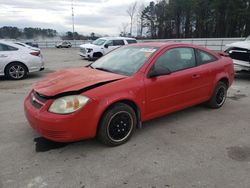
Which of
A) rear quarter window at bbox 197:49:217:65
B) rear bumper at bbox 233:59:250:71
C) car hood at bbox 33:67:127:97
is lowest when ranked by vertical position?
rear bumper at bbox 233:59:250:71

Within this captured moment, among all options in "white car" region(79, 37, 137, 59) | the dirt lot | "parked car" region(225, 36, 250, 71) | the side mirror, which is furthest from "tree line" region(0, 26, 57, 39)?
the side mirror

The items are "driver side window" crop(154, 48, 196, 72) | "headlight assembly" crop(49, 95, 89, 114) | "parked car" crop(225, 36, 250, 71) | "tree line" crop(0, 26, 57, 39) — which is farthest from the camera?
"tree line" crop(0, 26, 57, 39)

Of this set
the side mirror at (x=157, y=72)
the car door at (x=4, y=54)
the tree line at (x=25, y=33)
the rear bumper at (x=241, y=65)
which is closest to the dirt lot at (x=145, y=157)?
the side mirror at (x=157, y=72)

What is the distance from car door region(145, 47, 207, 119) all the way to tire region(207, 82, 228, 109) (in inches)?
20.2

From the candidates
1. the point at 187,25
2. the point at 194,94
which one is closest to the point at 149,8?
the point at 187,25

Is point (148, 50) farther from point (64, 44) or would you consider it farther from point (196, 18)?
point (196, 18)

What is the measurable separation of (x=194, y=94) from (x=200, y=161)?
178 centimetres

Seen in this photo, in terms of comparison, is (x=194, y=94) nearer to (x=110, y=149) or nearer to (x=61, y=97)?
(x=110, y=149)

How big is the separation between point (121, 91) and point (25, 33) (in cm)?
4600

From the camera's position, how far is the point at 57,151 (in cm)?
368

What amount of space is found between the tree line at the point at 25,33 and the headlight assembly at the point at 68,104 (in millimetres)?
40764

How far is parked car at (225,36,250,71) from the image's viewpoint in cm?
870

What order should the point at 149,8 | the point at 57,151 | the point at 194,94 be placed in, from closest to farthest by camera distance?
the point at 57,151 → the point at 194,94 → the point at 149,8

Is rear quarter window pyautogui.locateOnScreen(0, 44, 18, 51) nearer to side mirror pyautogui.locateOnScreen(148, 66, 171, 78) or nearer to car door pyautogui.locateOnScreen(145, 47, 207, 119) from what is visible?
car door pyautogui.locateOnScreen(145, 47, 207, 119)
